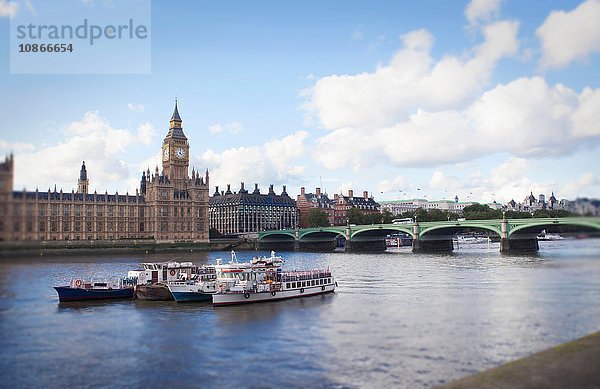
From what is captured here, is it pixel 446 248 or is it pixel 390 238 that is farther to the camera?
pixel 390 238

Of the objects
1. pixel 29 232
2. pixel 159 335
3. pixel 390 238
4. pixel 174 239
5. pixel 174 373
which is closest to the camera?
pixel 29 232

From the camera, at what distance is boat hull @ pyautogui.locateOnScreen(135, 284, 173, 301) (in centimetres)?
4759

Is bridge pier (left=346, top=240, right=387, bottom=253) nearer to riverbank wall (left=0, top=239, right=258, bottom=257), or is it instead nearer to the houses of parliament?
riverbank wall (left=0, top=239, right=258, bottom=257)

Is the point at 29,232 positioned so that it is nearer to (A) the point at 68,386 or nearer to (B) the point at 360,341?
(A) the point at 68,386

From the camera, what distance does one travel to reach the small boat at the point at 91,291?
4500 cm

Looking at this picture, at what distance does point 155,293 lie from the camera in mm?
47812

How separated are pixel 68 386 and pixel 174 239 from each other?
441ft

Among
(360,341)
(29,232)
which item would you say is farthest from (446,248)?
(29,232)

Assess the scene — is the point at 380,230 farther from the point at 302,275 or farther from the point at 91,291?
the point at 91,291

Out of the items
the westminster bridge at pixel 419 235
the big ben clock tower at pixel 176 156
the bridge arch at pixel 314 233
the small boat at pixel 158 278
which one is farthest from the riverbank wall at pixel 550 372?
the big ben clock tower at pixel 176 156

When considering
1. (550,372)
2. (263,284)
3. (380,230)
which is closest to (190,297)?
(263,284)

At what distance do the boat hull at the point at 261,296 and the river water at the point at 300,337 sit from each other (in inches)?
63.1

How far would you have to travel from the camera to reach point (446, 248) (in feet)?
420

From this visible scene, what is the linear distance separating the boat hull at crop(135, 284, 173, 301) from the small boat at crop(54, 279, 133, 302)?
1.27m
